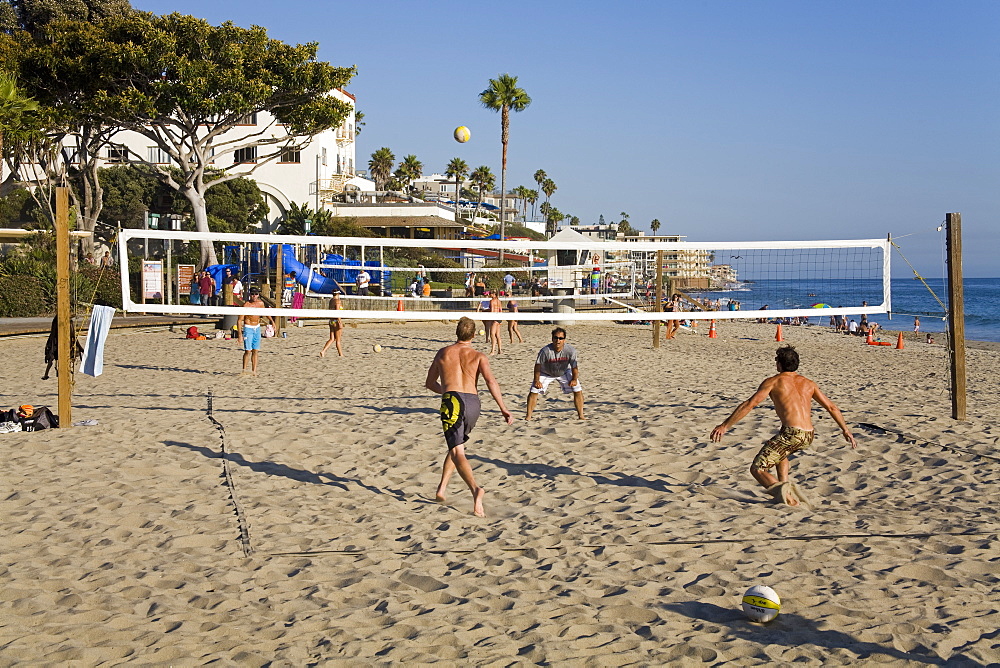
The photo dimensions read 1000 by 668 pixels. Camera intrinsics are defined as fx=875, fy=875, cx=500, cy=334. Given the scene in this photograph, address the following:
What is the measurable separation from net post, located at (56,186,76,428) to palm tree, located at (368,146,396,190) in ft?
245

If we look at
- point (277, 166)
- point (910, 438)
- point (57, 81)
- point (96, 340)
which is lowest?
point (910, 438)

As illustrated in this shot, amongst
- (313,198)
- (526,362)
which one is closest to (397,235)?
(313,198)

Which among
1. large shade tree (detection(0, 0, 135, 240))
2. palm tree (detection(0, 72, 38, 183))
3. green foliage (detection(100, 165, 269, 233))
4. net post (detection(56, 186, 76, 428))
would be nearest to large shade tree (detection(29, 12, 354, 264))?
large shade tree (detection(0, 0, 135, 240))

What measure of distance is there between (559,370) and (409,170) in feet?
232

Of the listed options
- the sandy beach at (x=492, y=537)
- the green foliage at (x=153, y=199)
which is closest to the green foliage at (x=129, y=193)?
the green foliage at (x=153, y=199)

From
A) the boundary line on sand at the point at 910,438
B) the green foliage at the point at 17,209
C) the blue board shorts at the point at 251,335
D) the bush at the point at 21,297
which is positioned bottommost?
the boundary line on sand at the point at 910,438

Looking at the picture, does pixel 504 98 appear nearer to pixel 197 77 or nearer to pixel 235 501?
pixel 197 77

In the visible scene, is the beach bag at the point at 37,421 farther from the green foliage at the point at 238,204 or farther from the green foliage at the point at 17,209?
the green foliage at the point at 238,204

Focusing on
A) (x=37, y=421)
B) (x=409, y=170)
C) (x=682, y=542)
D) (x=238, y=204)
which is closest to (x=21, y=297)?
(x=37, y=421)

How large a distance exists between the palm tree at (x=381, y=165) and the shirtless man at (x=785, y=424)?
77820mm

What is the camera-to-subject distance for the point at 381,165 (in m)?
82.3

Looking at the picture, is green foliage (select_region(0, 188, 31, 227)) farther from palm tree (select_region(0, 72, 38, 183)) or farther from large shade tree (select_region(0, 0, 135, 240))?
palm tree (select_region(0, 72, 38, 183))

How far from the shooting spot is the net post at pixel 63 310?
8172mm

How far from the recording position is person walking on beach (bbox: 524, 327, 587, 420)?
9344mm
